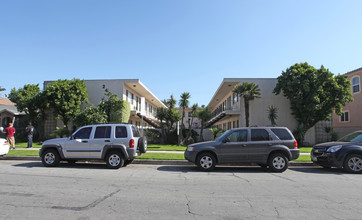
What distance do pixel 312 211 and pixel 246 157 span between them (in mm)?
4329

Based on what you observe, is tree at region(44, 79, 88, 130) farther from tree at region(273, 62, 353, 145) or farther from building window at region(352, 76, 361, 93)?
building window at region(352, 76, 361, 93)

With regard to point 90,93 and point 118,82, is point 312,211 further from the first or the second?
point 90,93

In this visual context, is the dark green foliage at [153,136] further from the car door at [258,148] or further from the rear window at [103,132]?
the car door at [258,148]

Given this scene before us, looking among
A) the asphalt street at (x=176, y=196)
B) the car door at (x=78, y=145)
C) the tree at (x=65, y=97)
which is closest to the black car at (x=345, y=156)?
the asphalt street at (x=176, y=196)

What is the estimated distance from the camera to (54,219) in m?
3.64

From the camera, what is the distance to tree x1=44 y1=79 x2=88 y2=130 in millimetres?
19288

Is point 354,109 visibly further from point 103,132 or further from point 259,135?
point 103,132

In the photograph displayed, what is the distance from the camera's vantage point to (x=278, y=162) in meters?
8.42

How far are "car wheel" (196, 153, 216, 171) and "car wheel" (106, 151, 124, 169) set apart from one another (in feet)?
10.2

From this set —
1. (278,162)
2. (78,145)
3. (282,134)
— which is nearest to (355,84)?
(282,134)

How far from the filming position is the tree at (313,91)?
18781 millimetres

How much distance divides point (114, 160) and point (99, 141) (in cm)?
98

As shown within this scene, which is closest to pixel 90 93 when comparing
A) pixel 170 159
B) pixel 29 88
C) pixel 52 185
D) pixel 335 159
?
pixel 29 88

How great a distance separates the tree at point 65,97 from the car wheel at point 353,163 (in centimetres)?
1895
